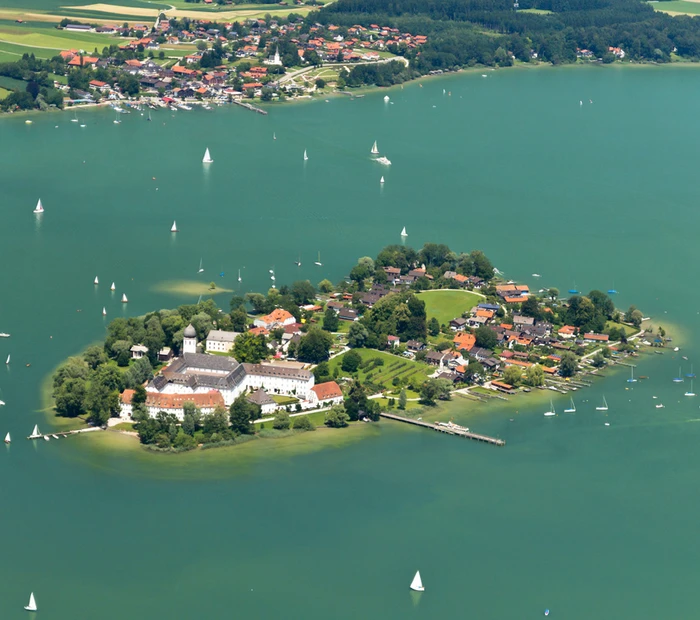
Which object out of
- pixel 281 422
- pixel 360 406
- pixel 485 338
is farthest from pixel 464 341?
pixel 281 422

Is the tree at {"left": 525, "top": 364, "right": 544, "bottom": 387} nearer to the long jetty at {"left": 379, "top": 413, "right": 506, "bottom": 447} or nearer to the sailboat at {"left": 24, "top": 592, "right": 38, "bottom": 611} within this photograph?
the long jetty at {"left": 379, "top": 413, "right": 506, "bottom": 447}

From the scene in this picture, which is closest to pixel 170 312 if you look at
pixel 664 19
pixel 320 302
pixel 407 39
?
pixel 320 302

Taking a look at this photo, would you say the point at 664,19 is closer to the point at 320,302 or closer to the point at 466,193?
the point at 466,193

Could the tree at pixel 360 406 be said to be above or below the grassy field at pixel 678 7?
below

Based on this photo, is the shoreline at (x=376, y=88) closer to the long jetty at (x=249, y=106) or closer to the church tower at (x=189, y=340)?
the long jetty at (x=249, y=106)

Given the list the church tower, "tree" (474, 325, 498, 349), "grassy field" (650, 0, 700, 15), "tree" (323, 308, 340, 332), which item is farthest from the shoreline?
"tree" (474, 325, 498, 349)

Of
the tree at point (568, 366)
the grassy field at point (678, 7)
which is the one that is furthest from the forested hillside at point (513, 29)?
the tree at point (568, 366)

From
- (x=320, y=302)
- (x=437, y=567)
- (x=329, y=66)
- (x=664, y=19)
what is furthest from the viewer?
(x=664, y=19)
